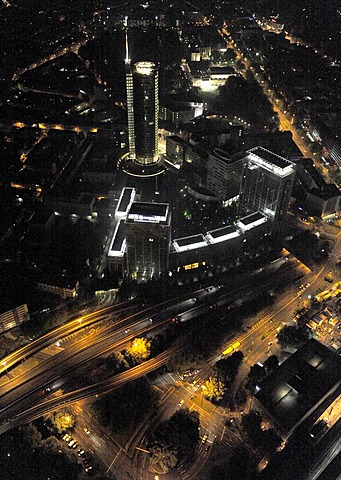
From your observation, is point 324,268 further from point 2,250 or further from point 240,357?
point 2,250

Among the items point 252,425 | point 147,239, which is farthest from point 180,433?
point 147,239

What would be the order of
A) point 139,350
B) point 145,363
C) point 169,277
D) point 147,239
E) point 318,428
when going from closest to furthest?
point 318,428
point 145,363
point 139,350
point 147,239
point 169,277

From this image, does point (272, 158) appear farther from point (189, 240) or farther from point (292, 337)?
point (292, 337)

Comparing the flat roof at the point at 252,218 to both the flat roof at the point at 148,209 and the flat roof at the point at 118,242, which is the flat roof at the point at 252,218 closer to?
the flat roof at the point at 148,209

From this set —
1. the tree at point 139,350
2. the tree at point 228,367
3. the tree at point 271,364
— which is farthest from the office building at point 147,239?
the tree at point 271,364

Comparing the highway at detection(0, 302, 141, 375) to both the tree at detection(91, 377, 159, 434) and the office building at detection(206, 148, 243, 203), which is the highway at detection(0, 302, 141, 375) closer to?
the tree at detection(91, 377, 159, 434)
